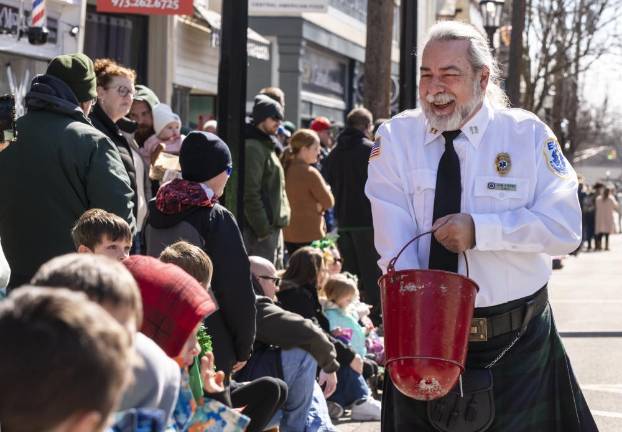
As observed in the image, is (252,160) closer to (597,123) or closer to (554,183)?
(554,183)

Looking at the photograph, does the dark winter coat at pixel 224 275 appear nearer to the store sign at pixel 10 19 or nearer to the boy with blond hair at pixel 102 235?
the boy with blond hair at pixel 102 235

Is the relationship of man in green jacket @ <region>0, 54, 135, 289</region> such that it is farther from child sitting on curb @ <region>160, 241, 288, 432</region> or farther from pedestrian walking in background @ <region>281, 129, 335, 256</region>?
pedestrian walking in background @ <region>281, 129, 335, 256</region>

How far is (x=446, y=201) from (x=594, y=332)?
28.7 ft

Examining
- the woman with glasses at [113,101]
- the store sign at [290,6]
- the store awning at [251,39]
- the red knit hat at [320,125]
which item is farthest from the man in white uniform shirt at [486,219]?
the store sign at [290,6]

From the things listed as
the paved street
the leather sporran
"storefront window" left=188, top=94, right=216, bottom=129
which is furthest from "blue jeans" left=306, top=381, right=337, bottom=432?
"storefront window" left=188, top=94, right=216, bottom=129

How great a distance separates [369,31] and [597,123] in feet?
218

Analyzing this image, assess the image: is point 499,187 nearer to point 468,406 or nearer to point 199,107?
point 468,406

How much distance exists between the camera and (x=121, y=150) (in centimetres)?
672

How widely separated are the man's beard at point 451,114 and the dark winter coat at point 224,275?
4.92ft

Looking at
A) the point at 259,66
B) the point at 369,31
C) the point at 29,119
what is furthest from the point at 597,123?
the point at 29,119

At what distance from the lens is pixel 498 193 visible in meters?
4.56

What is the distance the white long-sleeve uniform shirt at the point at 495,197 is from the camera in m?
4.51

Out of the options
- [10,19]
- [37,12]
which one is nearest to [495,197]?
[37,12]

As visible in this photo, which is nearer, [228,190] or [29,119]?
[29,119]
